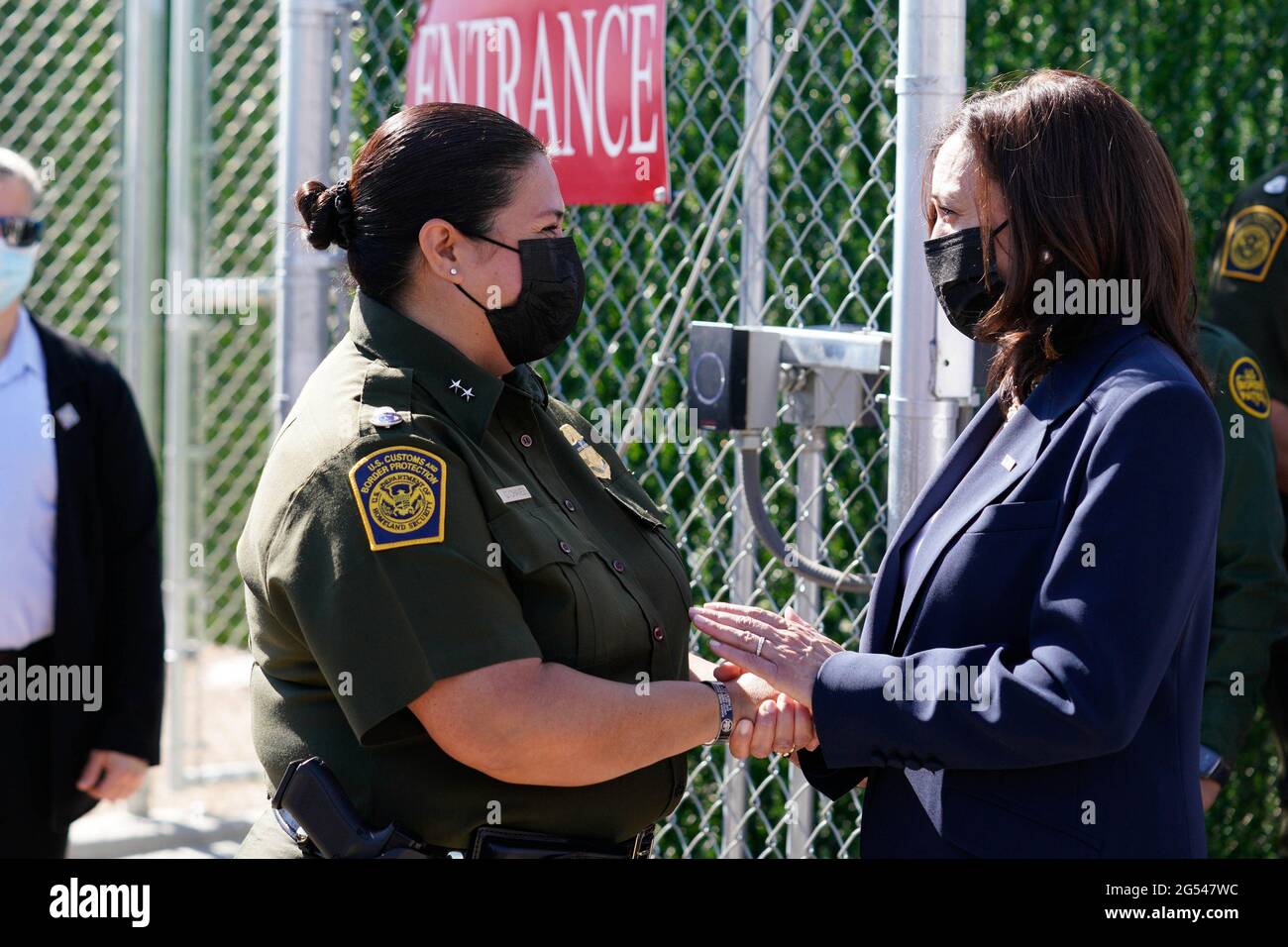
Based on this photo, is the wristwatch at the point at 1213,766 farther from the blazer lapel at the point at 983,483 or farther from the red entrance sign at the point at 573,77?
the red entrance sign at the point at 573,77

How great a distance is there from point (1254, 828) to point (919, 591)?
9.33 feet

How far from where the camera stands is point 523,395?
249 centimetres

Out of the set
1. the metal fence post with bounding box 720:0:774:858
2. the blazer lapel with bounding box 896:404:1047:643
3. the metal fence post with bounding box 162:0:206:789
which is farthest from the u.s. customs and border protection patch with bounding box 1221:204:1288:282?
the metal fence post with bounding box 162:0:206:789

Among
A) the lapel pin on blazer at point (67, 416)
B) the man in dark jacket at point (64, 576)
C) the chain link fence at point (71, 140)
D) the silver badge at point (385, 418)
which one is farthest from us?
the chain link fence at point (71, 140)

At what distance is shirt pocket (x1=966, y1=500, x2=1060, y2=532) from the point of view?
2.04 meters

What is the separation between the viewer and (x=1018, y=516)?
207cm

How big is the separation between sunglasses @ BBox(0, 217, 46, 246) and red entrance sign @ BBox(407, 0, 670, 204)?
43.4 inches

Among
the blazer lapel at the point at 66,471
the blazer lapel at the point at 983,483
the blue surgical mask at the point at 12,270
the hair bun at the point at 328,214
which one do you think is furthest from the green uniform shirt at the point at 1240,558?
the blue surgical mask at the point at 12,270

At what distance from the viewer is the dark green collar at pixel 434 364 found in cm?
231

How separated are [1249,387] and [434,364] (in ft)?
6.86

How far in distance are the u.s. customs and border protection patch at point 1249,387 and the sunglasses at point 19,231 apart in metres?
3.03

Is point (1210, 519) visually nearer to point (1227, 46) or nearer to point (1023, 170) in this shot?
point (1023, 170)

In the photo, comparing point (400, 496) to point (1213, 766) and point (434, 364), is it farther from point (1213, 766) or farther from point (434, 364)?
point (1213, 766)

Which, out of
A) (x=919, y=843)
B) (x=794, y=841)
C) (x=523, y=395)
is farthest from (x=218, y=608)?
(x=919, y=843)
